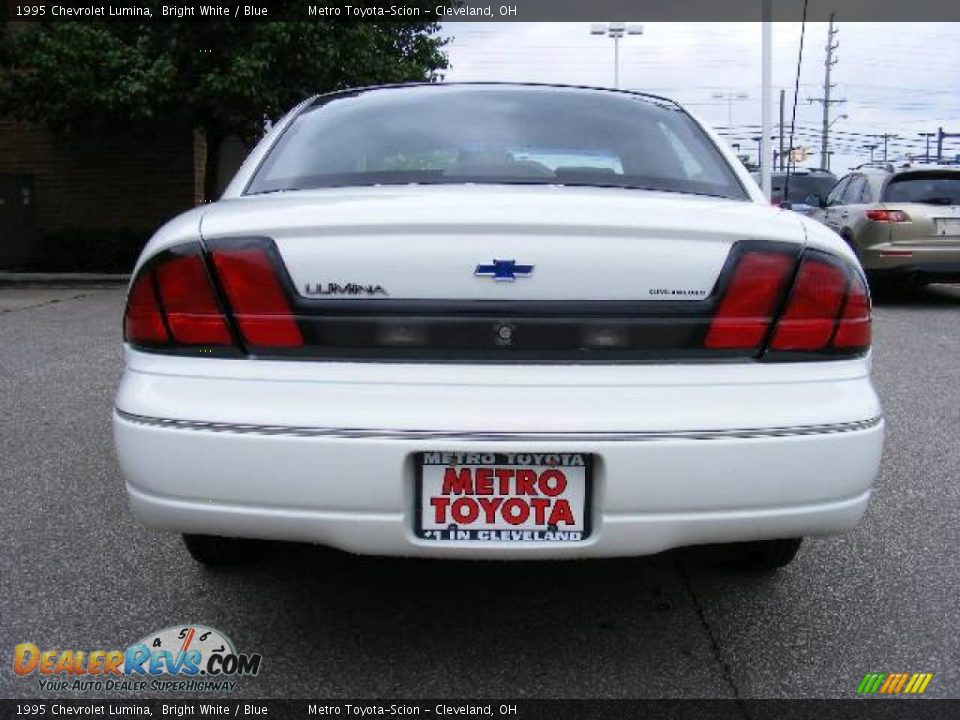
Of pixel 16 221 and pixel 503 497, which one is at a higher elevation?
pixel 503 497

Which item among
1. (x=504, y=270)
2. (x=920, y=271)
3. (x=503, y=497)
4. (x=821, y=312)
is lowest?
(x=920, y=271)

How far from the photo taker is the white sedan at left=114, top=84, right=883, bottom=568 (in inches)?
83.3

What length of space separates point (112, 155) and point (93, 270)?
224 centimetres

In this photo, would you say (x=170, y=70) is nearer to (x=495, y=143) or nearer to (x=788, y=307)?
(x=495, y=143)

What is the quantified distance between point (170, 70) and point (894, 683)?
1172 cm

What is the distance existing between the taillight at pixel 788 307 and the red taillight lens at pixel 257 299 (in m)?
0.96

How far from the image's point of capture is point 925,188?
1008 cm

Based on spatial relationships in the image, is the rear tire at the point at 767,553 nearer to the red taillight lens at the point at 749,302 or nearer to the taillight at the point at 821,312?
the taillight at the point at 821,312

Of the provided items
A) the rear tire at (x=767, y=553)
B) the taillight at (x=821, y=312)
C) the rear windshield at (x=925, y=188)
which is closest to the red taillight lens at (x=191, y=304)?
the taillight at (x=821, y=312)

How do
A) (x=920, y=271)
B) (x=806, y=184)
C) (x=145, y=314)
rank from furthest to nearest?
(x=806, y=184) < (x=920, y=271) < (x=145, y=314)

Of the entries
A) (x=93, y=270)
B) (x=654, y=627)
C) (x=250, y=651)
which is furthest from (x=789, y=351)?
(x=93, y=270)

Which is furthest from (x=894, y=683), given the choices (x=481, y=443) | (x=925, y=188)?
(x=925, y=188)

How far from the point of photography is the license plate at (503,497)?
214cm

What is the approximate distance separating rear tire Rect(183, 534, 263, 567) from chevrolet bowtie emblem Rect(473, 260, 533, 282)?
1.32 meters
